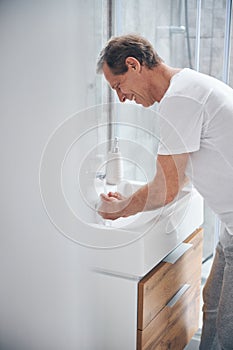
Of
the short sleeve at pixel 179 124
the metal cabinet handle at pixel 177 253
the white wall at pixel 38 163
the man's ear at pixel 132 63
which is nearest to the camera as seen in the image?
the white wall at pixel 38 163

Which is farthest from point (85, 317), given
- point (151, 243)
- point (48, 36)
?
point (48, 36)

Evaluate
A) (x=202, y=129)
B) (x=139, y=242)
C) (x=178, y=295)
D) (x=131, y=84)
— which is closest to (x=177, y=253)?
(x=178, y=295)

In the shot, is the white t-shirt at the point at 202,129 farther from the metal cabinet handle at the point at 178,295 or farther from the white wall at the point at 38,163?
the metal cabinet handle at the point at 178,295

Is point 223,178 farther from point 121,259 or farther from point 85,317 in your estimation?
point 85,317

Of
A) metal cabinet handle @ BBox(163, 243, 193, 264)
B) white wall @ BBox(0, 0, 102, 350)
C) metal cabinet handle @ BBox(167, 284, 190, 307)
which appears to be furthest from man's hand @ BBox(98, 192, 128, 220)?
metal cabinet handle @ BBox(167, 284, 190, 307)

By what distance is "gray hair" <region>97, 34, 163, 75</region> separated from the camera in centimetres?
148

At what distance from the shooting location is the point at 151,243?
4.95ft

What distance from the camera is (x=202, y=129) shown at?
145 cm

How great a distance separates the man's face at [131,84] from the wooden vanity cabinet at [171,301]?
531 millimetres

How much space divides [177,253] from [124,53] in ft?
2.24

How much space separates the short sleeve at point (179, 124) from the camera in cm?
139

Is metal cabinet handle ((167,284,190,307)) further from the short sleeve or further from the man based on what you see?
the short sleeve

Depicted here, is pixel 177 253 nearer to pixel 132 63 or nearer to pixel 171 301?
pixel 171 301

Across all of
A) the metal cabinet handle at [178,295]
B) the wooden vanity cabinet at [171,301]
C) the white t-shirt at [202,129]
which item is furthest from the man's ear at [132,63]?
the metal cabinet handle at [178,295]
